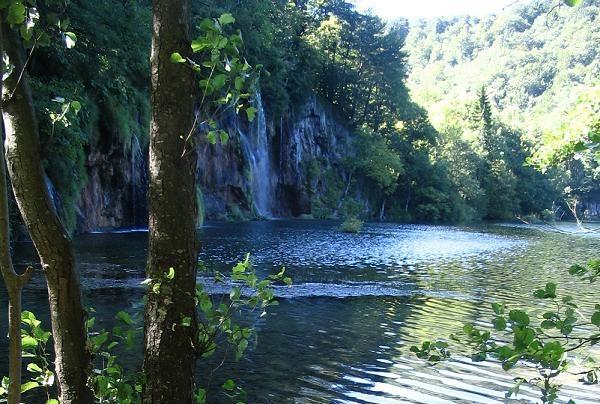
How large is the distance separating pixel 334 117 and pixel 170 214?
6150 cm

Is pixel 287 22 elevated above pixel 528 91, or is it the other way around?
pixel 528 91

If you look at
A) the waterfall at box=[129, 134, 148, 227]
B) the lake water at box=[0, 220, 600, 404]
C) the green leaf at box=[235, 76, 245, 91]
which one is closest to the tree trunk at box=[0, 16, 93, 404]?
the green leaf at box=[235, 76, 245, 91]

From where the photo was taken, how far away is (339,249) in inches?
987

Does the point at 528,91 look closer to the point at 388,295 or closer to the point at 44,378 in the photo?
the point at 388,295

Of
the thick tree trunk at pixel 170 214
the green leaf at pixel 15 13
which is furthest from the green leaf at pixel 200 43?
the green leaf at pixel 15 13

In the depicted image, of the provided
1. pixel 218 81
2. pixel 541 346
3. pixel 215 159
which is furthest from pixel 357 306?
pixel 215 159

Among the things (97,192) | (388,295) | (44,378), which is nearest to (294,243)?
(97,192)

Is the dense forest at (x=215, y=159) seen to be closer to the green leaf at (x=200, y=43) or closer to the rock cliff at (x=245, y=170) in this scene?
the green leaf at (x=200, y=43)

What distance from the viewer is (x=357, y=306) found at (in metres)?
12.9

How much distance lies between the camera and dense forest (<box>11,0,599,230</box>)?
21188 millimetres

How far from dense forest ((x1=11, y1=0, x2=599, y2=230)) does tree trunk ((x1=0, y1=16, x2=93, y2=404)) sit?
2.71m

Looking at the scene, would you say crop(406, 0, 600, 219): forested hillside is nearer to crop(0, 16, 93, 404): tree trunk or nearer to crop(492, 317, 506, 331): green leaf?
crop(492, 317, 506, 331): green leaf

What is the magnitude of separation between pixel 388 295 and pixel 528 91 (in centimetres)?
19984

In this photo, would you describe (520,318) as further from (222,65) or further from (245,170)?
(245,170)
